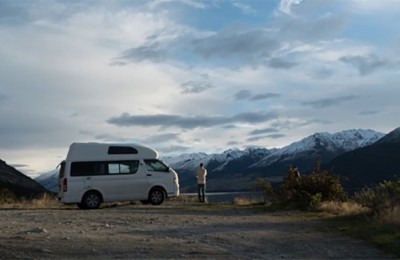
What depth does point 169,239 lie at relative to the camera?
1241cm

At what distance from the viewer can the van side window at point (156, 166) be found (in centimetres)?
2390

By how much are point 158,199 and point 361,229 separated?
11.0 m

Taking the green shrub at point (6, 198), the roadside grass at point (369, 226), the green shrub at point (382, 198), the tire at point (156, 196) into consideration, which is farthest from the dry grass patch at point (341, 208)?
the green shrub at point (6, 198)

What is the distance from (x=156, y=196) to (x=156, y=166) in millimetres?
1130

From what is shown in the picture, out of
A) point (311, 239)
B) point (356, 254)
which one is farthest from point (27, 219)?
point (356, 254)

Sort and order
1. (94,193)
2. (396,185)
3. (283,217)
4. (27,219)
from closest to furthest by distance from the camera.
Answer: (27,219), (396,185), (283,217), (94,193)

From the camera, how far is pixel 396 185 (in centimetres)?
1780

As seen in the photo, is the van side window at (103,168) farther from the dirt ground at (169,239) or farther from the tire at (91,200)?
the dirt ground at (169,239)

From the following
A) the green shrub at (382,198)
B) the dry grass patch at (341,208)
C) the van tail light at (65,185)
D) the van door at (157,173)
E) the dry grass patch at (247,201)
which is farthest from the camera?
the dry grass patch at (247,201)

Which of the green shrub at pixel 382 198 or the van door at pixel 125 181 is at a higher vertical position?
the van door at pixel 125 181

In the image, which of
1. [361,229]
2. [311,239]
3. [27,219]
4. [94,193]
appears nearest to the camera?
[311,239]

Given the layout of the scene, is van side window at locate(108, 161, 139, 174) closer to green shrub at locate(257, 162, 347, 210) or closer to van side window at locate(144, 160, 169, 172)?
van side window at locate(144, 160, 169, 172)

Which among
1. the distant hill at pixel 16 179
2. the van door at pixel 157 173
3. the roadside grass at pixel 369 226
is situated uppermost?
the distant hill at pixel 16 179

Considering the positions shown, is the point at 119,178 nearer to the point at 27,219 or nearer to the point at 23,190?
the point at 27,219
